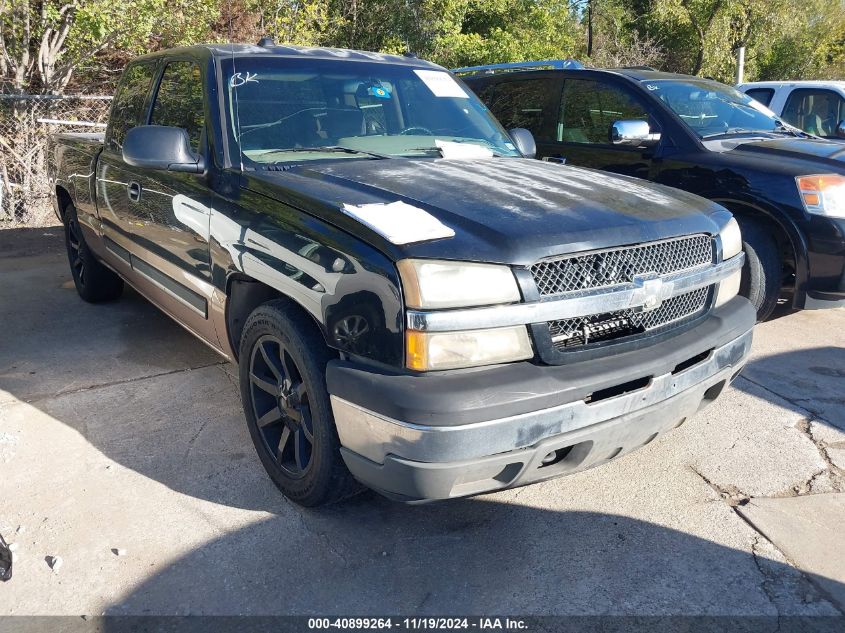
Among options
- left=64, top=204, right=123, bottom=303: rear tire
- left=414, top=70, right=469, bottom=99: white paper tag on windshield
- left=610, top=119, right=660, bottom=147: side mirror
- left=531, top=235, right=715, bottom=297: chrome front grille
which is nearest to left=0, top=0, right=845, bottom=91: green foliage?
left=64, top=204, right=123, bottom=303: rear tire

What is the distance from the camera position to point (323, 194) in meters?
2.76

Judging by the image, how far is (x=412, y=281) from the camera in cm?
228

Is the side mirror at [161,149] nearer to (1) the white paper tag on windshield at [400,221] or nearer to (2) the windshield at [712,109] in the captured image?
(1) the white paper tag on windshield at [400,221]

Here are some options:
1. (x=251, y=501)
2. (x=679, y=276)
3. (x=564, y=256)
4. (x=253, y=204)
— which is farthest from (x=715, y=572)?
(x=253, y=204)

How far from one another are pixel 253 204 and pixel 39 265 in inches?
216


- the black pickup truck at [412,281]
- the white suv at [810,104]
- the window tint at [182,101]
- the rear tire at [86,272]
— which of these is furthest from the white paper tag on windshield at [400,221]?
the white suv at [810,104]

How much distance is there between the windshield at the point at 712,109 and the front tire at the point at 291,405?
3837 millimetres

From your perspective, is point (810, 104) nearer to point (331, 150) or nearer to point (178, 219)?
point (331, 150)

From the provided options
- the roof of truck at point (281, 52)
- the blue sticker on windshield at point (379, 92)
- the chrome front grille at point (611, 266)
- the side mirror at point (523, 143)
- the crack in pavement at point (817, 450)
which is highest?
the roof of truck at point (281, 52)

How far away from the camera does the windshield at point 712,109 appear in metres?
5.57

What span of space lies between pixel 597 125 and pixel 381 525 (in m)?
4.15

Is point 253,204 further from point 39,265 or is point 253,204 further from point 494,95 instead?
point 39,265

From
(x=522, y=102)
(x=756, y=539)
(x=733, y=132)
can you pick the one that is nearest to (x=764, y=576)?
(x=756, y=539)

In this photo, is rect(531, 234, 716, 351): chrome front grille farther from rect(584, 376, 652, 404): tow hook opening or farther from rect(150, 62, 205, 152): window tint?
rect(150, 62, 205, 152): window tint
